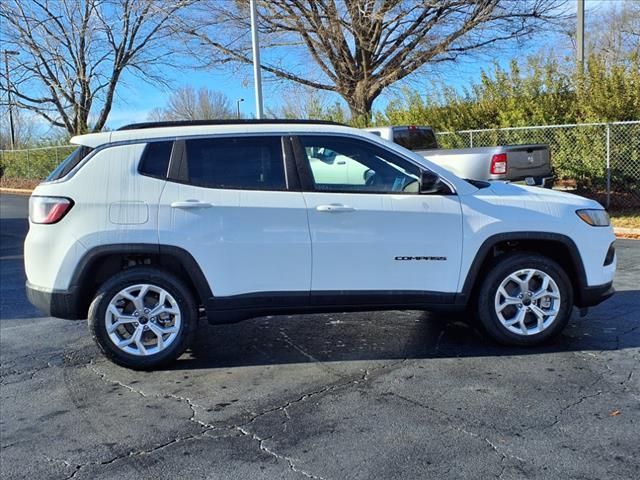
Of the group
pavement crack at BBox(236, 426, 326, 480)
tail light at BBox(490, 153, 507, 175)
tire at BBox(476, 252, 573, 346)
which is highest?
tail light at BBox(490, 153, 507, 175)

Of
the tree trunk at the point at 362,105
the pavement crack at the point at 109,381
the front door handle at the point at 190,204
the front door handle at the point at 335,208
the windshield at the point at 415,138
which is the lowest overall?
the pavement crack at the point at 109,381

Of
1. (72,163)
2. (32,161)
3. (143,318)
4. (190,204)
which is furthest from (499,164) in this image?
(32,161)

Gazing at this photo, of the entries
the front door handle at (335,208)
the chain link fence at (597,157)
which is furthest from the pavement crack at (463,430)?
the chain link fence at (597,157)

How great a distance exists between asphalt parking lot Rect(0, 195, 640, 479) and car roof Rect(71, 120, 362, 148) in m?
1.79

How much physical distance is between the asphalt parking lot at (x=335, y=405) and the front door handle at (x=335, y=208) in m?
1.20

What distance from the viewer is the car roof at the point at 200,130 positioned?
Result: 14.7 feet

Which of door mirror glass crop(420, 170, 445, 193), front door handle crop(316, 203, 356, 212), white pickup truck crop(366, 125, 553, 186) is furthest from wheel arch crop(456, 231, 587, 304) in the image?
white pickup truck crop(366, 125, 553, 186)

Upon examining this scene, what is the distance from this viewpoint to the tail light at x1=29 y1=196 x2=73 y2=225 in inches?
168

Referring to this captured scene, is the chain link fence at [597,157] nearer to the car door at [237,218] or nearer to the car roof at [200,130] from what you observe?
the car roof at [200,130]

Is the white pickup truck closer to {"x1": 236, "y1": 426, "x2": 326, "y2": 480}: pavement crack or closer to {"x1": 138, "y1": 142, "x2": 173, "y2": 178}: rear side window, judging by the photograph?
{"x1": 138, "y1": 142, "x2": 173, "y2": 178}: rear side window

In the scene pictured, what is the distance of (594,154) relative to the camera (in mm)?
13219

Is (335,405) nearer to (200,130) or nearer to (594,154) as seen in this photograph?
(200,130)

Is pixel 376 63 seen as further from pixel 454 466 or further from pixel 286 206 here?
pixel 454 466

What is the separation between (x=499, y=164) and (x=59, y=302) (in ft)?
26.2
